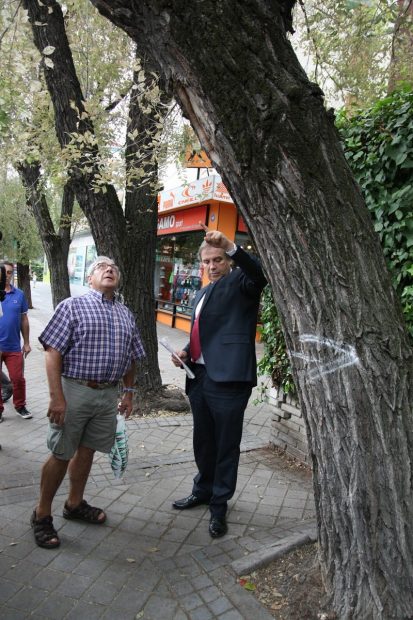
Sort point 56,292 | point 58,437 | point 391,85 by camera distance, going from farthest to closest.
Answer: point 56,292, point 391,85, point 58,437

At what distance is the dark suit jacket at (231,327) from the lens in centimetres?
310

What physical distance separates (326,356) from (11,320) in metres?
4.39

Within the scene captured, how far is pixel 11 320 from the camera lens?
5.46m

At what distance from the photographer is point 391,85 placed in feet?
19.1

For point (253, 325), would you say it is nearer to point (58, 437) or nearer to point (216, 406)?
point (216, 406)

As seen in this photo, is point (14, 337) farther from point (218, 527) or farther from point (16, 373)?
point (218, 527)

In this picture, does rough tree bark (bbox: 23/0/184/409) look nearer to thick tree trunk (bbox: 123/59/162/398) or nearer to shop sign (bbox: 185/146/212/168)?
thick tree trunk (bbox: 123/59/162/398)

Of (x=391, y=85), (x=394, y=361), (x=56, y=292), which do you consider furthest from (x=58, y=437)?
(x=56, y=292)

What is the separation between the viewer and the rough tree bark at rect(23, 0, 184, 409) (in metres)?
5.41

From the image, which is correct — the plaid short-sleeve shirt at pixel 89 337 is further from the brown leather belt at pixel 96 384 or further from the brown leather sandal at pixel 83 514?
the brown leather sandal at pixel 83 514

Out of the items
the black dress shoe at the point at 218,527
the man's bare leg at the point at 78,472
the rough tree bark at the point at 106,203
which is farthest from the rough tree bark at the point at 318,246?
the rough tree bark at the point at 106,203

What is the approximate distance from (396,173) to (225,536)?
291 centimetres

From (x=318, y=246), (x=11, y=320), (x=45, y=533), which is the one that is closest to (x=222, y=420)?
(x=45, y=533)

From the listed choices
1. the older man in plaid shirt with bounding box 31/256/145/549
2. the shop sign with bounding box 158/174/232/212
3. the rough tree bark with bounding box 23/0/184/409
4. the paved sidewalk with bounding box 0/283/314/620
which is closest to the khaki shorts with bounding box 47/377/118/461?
the older man in plaid shirt with bounding box 31/256/145/549
